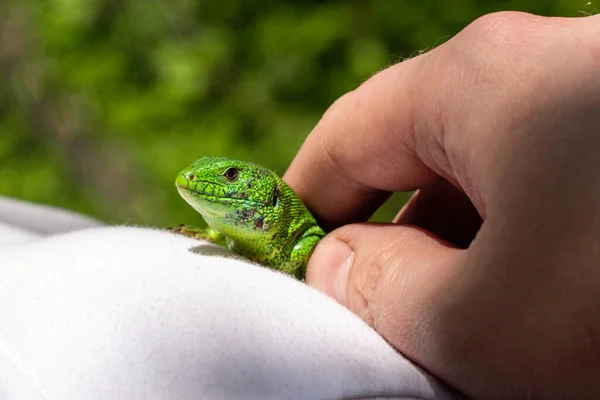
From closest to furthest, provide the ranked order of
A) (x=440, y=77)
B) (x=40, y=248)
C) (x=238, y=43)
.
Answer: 1. (x=440, y=77)
2. (x=40, y=248)
3. (x=238, y=43)

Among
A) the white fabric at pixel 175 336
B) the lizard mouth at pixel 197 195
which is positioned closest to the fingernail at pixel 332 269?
the white fabric at pixel 175 336

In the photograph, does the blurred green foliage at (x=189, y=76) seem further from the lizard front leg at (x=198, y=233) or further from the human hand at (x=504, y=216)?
the human hand at (x=504, y=216)

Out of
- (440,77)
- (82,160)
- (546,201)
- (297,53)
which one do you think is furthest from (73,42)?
(546,201)

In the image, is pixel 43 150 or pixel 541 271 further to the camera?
pixel 43 150

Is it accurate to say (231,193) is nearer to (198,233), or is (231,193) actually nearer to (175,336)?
(198,233)

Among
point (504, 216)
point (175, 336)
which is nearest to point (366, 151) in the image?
point (504, 216)

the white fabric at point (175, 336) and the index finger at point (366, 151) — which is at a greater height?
the index finger at point (366, 151)

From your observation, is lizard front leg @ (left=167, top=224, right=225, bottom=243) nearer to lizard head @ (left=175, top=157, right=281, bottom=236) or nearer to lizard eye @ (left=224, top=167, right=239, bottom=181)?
lizard head @ (left=175, top=157, right=281, bottom=236)

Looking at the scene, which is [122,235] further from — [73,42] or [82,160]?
[82,160]
